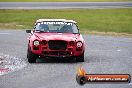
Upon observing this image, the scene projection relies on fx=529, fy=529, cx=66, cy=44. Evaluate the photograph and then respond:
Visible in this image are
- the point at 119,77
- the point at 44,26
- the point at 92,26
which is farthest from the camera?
the point at 92,26

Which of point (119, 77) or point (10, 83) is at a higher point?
point (119, 77)

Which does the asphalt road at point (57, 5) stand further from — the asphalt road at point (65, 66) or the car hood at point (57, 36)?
the car hood at point (57, 36)

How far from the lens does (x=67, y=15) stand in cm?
4081

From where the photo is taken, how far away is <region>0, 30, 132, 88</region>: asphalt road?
12.4 m

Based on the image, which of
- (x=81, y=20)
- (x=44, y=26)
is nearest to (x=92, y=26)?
(x=81, y=20)

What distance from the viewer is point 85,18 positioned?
39.9 metres

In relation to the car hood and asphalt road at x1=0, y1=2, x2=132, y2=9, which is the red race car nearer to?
the car hood

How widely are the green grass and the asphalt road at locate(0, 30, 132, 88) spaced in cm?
793

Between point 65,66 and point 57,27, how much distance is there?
317 centimetres

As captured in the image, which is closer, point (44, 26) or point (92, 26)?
point (44, 26)

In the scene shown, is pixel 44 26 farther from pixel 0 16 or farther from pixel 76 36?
pixel 0 16

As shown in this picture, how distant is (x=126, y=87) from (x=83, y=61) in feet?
20.4

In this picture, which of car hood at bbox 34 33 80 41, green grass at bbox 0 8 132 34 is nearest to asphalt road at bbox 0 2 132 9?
green grass at bbox 0 8 132 34

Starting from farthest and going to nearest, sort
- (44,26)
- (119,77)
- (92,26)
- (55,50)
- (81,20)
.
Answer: (81,20) → (92,26) → (44,26) → (55,50) → (119,77)
